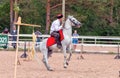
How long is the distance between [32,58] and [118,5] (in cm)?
4502

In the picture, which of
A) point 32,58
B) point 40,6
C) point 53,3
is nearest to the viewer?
point 32,58

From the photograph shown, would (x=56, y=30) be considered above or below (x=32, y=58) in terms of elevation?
above

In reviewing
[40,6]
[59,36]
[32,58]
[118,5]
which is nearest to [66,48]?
[59,36]

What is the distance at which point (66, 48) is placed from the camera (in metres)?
19.6

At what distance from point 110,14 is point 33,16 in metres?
10.1

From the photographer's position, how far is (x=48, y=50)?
19.7 metres

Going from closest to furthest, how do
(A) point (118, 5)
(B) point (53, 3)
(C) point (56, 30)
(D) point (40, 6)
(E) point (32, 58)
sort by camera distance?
1. (C) point (56, 30)
2. (E) point (32, 58)
3. (B) point (53, 3)
4. (D) point (40, 6)
5. (A) point (118, 5)

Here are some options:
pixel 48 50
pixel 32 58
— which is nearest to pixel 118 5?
pixel 32 58

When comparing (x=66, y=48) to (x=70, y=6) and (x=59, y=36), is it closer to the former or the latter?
(x=59, y=36)

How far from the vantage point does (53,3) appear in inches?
2307

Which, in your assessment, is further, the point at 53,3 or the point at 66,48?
the point at 53,3

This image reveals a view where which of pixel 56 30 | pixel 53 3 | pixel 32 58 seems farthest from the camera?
pixel 53 3

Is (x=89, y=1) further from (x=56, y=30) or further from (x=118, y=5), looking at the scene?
(x=56, y=30)

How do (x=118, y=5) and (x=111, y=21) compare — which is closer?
(x=111, y=21)
